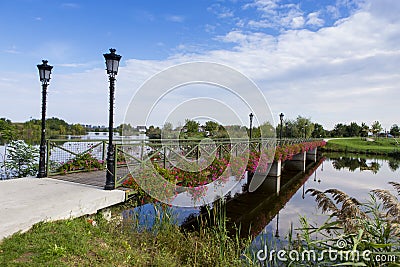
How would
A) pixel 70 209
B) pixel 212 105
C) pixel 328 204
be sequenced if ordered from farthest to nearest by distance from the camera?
1. pixel 212 105
2. pixel 70 209
3. pixel 328 204

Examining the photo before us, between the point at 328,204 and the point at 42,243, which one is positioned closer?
the point at 328,204

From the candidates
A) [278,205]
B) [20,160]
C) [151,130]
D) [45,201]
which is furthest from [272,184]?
[45,201]

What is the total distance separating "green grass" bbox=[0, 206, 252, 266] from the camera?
300 cm

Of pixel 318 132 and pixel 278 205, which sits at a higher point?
pixel 318 132

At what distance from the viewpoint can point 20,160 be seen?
320 inches

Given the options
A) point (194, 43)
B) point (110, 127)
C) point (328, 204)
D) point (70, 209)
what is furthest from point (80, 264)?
point (194, 43)

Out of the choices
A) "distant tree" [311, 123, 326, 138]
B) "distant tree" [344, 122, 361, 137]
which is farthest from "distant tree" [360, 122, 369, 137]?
"distant tree" [311, 123, 326, 138]

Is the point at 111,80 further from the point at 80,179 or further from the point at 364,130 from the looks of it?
the point at 364,130

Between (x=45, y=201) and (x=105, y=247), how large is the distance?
6.49ft

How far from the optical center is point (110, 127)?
19.3ft

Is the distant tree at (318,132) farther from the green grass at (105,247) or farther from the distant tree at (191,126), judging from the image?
the green grass at (105,247)

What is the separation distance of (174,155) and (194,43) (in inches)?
160

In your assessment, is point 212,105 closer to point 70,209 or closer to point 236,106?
point 236,106

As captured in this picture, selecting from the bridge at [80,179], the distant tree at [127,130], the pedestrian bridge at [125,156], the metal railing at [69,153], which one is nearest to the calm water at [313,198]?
the pedestrian bridge at [125,156]
